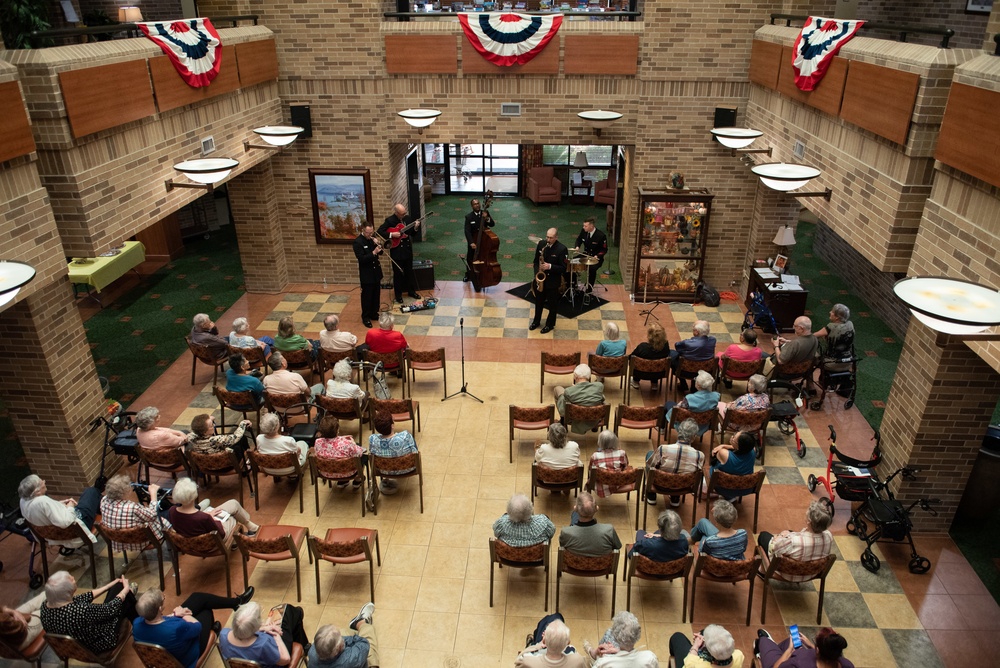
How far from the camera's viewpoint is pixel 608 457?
736cm

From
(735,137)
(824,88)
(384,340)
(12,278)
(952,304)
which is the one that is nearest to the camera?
(952,304)

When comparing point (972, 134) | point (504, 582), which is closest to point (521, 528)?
point (504, 582)

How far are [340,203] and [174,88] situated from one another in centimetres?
475

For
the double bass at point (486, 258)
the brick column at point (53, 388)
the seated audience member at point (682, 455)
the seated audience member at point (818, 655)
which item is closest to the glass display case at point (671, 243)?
the double bass at point (486, 258)

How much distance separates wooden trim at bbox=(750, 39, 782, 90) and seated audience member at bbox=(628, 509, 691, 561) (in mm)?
7631

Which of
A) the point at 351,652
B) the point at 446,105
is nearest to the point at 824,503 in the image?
the point at 351,652

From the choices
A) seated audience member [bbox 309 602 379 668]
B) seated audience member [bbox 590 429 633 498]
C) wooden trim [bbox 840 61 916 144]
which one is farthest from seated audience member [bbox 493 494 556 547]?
wooden trim [bbox 840 61 916 144]

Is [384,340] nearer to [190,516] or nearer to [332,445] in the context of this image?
[332,445]

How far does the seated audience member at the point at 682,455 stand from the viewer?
23.9 feet

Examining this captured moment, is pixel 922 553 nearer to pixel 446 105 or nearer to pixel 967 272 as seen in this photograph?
pixel 967 272

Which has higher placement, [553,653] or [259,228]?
[259,228]

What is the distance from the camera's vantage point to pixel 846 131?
849cm

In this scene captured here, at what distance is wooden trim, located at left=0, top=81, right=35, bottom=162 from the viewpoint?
630cm

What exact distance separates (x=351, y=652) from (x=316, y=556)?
4.55ft
